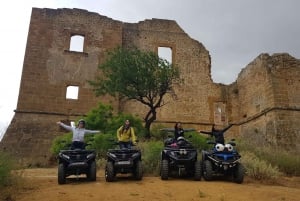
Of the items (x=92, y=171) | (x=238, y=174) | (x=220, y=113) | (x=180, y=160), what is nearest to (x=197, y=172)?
(x=180, y=160)

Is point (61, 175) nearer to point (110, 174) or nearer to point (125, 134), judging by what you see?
point (110, 174)

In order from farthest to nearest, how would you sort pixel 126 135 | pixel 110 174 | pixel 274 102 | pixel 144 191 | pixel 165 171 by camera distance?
pixel 274 102
pixel 126 135
pixel 165 171
pixel 110 174
pixel 144 191

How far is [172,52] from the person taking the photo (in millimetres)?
21594

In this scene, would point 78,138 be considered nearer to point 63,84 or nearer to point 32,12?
point 63,84

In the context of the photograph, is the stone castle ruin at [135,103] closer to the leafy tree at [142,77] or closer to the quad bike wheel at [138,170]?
the leafy tree at [142,77]

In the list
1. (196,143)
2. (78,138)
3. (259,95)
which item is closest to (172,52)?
(259,95)

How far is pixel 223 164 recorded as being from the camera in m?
7.82

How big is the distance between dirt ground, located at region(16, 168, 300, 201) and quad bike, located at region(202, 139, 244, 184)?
0.30 m

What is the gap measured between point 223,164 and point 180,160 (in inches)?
38.1

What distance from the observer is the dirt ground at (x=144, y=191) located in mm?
5874

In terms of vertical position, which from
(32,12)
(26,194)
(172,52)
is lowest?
(26,194)

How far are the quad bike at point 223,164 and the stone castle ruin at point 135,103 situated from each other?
858 centimetres

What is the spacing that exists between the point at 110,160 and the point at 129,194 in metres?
1.61

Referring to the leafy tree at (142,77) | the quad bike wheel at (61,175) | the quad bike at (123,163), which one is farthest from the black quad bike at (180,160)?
the leafy tree at (142,77)
